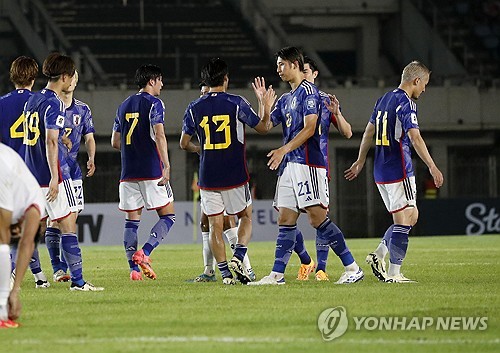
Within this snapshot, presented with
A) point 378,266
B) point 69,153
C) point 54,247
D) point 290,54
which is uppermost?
point 290,54

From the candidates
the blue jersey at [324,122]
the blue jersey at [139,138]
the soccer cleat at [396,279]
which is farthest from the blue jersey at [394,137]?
the blue jersey at [139,138]

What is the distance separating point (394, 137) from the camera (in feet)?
39.8

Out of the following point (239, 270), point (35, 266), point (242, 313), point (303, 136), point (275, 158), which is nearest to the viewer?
point (242, 313)

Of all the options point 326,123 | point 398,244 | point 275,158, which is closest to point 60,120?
point 275,158

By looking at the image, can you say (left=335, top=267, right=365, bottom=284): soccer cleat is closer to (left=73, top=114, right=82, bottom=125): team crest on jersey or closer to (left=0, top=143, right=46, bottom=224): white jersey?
(left=73, top=114, right=82, bottom=125): team crest on jersey

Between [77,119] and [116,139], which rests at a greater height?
[77,119]

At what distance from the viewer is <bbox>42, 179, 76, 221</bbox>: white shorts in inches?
457

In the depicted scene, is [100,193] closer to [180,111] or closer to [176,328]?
[180,111]

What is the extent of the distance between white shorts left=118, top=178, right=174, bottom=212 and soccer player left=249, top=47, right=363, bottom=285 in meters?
2.03

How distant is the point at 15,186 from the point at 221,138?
4.15m

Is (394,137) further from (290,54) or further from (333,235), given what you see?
(290,54)

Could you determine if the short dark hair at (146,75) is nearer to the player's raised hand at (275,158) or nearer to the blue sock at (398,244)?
the player's raised hand at (275,158)

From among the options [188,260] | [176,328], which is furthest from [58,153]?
[188,260]

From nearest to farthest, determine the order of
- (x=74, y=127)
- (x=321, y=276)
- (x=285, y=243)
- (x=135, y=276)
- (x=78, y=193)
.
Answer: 1. (x=285, y=243)
2. (x=321, y=276)
3. (x=78, y=193)
4. (x=135, y=276)
5. (x=74, y=127)
